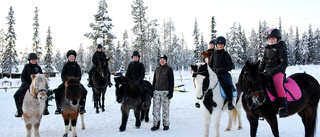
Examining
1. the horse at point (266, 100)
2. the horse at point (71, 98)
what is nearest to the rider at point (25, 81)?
the horse at point (71, 98)

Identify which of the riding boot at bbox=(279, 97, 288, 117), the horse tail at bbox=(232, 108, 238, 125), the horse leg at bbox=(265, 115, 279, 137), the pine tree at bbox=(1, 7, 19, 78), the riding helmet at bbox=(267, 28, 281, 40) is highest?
the pine tree at bbox=(1, 7, 19, 78)

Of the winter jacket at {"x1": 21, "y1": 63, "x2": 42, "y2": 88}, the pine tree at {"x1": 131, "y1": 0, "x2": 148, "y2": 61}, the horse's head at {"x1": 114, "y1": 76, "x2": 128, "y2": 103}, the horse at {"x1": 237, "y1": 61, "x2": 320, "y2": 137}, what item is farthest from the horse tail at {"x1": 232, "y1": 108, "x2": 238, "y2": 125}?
the pine tree at {"x1": 131, "y1": 0, "x2": 148, "y2": 61}

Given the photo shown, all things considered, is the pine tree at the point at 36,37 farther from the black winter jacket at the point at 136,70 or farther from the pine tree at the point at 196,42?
the black winter jacket at the point at 136,70

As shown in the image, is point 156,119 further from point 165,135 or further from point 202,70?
point 202,70

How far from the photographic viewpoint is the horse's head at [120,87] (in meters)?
6.26

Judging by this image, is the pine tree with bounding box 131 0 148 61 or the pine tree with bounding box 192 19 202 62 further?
the pine tree with bounding box 192 19 202 62

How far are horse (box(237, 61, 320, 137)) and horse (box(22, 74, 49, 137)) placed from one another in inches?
201

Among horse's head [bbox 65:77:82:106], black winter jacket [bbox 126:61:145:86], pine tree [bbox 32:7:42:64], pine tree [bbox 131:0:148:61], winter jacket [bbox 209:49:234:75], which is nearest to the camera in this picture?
horse's head [bbox 65:77:82:106]

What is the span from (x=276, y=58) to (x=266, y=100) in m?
1.09

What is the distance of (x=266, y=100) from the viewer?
4473mm

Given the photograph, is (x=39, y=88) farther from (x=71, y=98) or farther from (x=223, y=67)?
(x=223, y=67)

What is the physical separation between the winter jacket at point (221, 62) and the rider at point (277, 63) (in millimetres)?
1084

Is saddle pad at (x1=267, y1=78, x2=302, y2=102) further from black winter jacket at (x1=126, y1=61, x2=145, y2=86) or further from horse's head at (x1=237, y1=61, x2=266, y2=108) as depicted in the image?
black winter jacket at (x1=126, y1=61, x2=145, y2=86)

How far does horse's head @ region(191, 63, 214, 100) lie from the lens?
4.77m
